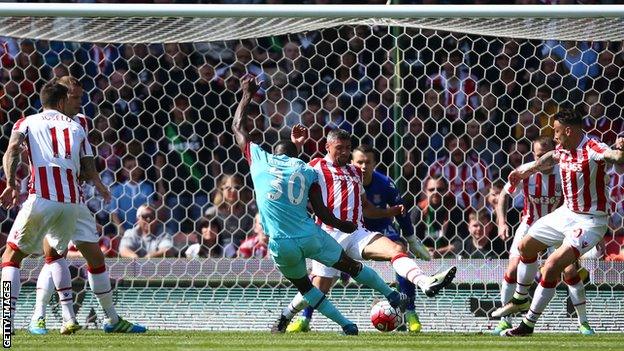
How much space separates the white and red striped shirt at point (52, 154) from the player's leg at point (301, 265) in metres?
1.63

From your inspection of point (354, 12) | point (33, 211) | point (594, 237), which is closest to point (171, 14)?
point (354, 12)

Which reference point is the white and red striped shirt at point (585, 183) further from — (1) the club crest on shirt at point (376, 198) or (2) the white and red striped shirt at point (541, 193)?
(1) the club crest on shirt at point (376, 198)

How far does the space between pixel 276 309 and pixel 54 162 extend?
315 centimetres

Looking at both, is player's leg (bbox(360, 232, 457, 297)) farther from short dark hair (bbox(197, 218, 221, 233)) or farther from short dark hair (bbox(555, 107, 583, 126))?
short dark hair (bbox(197, 218, 221, 233))

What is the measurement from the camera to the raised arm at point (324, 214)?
9.74 m

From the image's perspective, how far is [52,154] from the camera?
970cm

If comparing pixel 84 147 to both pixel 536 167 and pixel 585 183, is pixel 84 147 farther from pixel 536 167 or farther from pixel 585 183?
pixel 585 183

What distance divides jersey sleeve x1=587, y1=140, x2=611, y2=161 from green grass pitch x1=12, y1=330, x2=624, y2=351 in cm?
141

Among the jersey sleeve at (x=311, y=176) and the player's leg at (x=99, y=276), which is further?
the player's leg at (x=99, y=276)

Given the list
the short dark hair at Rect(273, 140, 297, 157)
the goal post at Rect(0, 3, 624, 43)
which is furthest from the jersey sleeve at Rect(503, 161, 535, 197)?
the short dark hair at Rect(273, 140, 297, 157)

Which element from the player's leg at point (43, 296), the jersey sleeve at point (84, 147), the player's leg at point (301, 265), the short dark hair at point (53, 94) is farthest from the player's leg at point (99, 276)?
the player's leg at point (301, 265)

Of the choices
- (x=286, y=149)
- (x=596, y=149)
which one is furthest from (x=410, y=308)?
(x=596, y=149)

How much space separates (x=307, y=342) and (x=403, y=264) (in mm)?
1381

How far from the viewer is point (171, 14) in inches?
424
